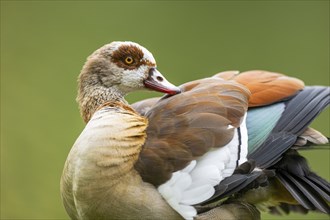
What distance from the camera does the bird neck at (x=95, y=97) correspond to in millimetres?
3689

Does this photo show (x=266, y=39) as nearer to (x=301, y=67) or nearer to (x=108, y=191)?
(x=301, y=67)

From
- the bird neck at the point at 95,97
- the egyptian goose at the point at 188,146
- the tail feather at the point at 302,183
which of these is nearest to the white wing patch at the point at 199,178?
the egyptian goose at the point at 188,146

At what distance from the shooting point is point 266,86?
12.5 ft

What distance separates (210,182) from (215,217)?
0.14m

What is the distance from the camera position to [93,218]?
333 centimetres

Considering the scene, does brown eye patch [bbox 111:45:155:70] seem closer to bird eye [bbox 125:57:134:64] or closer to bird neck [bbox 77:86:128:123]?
bird eye [bbox 125:57:134:64]

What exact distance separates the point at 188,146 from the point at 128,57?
0.53 metres

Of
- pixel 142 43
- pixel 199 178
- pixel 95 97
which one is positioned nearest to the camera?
pixel 199 178

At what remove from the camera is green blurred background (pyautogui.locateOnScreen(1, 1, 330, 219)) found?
5.70 meters

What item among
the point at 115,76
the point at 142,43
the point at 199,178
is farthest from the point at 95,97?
the point at 142,43

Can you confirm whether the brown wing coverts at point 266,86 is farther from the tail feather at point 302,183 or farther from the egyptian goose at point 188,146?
the tail feather at point 302,183

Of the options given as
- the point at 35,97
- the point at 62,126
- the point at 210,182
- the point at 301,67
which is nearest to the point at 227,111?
the point at 210,182

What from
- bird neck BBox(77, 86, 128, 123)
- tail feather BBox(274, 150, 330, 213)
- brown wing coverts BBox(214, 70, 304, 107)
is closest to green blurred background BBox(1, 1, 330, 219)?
bird neck BBox(77, 86, 128, 123)

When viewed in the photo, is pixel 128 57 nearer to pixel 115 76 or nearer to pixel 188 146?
pixel 115 76
